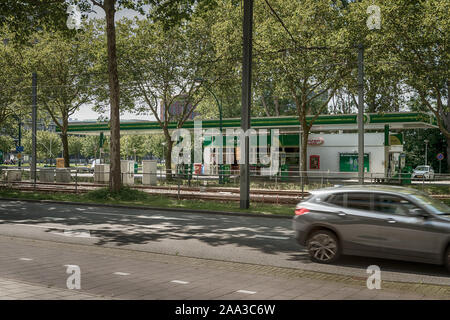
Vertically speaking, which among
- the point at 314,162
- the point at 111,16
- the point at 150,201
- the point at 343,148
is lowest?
the point at 150,201

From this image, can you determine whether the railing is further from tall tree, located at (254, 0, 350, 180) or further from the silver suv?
the silver suv

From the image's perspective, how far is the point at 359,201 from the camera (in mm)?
8492

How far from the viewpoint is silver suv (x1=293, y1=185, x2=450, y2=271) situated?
25.3 feet

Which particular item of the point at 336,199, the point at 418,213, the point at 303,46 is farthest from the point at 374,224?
the point at 303,46

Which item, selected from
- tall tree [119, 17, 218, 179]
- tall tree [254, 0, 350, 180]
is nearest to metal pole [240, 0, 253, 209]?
tall tree [254, 0, 350, 180]

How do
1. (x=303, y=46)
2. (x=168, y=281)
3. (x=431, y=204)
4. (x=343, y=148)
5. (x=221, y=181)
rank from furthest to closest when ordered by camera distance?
(x=343, y=148) → (x=221, y=181) → (x=303, y=46) → (x=431, y=204) → (x=168, y=281)

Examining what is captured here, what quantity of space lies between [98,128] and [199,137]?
10.5m

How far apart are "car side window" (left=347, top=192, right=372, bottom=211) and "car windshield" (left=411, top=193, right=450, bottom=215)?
→ 75cm

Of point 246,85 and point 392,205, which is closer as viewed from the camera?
point 392,205

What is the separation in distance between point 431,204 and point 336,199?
1626 mm

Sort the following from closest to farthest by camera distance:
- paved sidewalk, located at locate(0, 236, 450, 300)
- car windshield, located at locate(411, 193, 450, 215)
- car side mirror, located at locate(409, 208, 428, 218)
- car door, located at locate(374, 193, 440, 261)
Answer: paved sidewalk, located at locate(0, 236, 450, 300) → car door, located at locate(374, 193, 440, 261) → car side mirror, located at locate(409, 208, 428, 218) → car windshield, located at locate(411, 193, 450, 215)

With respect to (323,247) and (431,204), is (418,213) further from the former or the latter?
(323,247)

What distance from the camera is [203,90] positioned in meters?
34.9
